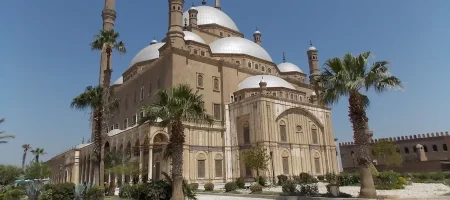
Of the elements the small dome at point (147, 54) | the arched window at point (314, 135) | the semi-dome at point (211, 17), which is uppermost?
the semi-dome at point (211, 17)

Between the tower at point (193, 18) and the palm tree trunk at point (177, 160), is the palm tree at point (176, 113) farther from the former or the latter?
the tower at point (193, 18)

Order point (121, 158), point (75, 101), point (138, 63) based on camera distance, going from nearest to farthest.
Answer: point (75, 101) → point (121, 158) → point (138, 63)

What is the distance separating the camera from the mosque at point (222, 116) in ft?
99.1

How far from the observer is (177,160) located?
572 inches

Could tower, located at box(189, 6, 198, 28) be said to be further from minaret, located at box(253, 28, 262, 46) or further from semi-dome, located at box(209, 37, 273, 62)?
minaret, located at box(253, 28, 262, 46)

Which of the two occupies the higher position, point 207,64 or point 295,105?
point 207,64

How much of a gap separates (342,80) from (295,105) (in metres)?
19.4

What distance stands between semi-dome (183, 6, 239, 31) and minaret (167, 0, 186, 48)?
40.7ft

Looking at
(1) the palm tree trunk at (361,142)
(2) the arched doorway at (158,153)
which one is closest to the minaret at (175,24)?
(2) the arched doorway at (158,153)

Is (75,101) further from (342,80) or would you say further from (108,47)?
(342,80)

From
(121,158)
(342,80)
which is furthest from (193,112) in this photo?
(121,158)

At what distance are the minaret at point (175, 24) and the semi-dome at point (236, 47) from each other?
6.68m

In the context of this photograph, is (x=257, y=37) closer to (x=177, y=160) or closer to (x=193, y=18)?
(x=193, y=18)

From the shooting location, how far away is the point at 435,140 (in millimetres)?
42156
